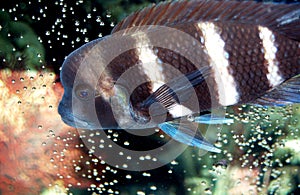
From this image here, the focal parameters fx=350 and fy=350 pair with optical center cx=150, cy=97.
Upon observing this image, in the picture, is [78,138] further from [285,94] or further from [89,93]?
[285,94]

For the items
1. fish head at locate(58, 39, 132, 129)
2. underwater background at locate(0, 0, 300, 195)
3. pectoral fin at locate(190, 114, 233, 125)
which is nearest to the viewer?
fish head at locate(58, 39, 132, 129)

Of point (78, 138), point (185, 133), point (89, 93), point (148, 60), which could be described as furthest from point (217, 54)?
point (78, 138)

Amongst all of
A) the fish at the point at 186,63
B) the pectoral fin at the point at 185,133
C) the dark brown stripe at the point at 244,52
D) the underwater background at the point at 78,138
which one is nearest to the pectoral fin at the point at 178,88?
the fish at the point at 186,63

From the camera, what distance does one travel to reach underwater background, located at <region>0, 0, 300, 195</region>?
2.37 meters

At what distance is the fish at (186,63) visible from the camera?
1.26 meters

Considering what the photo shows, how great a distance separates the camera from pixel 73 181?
262cm

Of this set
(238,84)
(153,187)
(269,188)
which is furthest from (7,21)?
(269,188)

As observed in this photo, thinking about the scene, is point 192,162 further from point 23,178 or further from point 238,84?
point 238,84

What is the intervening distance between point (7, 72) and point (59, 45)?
45 cm

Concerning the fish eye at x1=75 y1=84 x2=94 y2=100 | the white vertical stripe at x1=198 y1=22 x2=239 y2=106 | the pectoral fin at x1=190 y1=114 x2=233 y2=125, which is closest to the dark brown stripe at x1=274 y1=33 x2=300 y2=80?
the white vertical stripe at x1=198 y1=22 x2=239 y2=106

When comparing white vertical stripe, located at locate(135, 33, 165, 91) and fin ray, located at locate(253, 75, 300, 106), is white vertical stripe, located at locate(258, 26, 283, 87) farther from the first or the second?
white vertical stripe, located at locate(135, 33, 165, 91)

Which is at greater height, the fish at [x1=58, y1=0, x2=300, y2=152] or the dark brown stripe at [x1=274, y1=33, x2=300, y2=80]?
the dark brown stripe at [x1=274, y1=33, x2=300, y2=80]

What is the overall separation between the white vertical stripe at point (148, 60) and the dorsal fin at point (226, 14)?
0.21 ft

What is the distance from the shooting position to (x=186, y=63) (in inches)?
51.4
